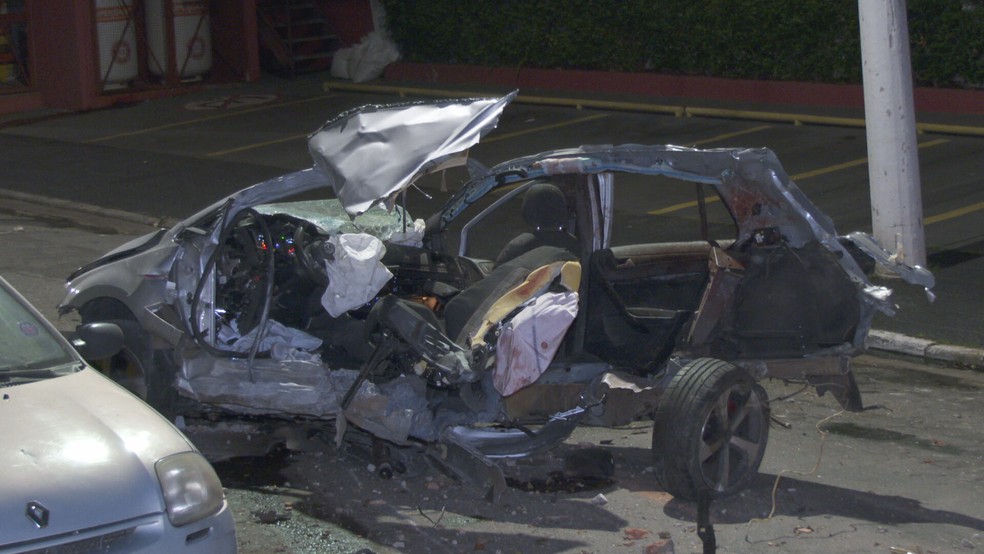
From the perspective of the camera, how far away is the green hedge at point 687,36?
1698cm

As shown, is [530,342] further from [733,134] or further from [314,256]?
[733,134]

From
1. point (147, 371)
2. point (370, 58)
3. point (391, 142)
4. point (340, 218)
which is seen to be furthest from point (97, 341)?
point (370, 58)

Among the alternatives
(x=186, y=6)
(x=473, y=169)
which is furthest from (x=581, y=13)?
(x=473, y=169)

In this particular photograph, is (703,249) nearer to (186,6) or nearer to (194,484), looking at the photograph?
Answer: (194,484)

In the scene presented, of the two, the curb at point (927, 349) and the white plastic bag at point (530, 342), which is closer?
the white plastic bag at point (530, 342)

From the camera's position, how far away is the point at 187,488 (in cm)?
428

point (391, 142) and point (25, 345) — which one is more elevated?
point (391, 142)

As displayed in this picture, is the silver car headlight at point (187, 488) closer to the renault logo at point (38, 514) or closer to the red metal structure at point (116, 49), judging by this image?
the renault logo at point (38, 514)

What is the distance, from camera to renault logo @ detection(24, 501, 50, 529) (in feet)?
12.8

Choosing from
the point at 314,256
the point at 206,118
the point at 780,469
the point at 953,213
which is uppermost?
the point at 314,256

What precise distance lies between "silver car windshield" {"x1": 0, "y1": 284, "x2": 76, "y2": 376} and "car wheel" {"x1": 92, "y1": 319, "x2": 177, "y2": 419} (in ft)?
5.19

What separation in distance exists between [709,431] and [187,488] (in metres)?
2.81

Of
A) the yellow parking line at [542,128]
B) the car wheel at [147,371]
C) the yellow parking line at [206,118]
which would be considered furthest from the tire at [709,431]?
the yellow parking line at [206,118]

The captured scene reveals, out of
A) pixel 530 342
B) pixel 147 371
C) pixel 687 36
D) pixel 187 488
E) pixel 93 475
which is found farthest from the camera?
pixel 687 36
